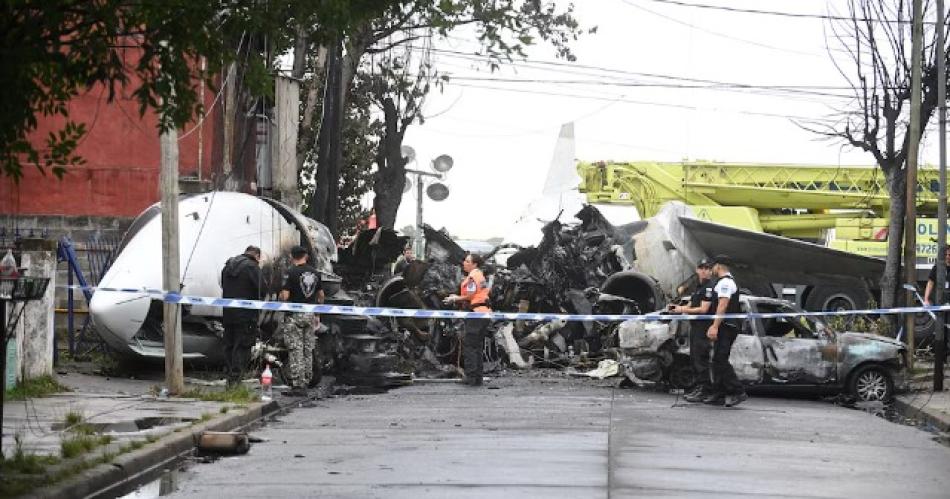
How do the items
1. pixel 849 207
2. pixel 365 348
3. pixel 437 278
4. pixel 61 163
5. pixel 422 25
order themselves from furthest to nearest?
pixel 849 207 < pixel 422 25 < pixel 437 278 < pixel 365 348 < pixel 61 163

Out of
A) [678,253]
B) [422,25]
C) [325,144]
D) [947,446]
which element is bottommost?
[947,446]

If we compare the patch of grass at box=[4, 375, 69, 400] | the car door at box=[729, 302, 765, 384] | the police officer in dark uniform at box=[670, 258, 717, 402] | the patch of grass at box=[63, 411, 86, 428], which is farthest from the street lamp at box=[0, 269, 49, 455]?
the car door at box=[729, 302, 765, 384]

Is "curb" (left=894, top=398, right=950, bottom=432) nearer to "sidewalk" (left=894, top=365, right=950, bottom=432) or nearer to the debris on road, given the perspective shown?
"sidewalk" (left=894, top=365, right=950, bottom=432)

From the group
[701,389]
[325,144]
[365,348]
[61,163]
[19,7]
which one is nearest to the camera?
[19,7]

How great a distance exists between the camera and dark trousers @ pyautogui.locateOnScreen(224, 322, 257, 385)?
17.7 meters

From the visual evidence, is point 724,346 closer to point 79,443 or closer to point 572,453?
point 572,453

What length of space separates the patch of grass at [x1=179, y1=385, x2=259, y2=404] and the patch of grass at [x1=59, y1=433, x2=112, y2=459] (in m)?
4.02

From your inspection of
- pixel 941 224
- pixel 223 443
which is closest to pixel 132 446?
pixel 223 443

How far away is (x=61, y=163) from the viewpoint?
8328 millimetres

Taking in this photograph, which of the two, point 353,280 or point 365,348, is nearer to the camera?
point 365,348

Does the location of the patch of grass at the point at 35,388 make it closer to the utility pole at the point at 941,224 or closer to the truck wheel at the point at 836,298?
the utility pole at the point at 941,224

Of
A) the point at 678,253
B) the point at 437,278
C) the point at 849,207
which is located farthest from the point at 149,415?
the point at 849,207

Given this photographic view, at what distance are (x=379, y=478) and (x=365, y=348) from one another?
29.3ft

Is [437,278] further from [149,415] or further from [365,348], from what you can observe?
[149,415]
